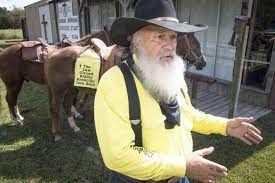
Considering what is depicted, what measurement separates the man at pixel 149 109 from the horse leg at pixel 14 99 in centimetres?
436

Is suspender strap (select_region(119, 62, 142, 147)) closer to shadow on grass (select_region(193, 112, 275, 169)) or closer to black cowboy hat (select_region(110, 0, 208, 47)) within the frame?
black cowboy hat (select_region(110, 0, 208, 47))

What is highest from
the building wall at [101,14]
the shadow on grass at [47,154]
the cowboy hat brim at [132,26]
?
the building wall at [101,14]

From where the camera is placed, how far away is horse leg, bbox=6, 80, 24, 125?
5465 millimetres

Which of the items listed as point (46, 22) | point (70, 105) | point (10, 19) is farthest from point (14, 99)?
point (10, 19)

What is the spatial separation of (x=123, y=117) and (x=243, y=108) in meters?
5.21

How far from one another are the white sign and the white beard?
12.2 metres

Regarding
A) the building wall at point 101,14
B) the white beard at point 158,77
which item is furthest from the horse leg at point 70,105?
the building wall at point 101,14

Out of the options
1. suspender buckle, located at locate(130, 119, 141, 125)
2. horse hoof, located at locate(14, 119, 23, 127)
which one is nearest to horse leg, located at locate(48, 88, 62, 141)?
horse hoof, located at locate(14, 119, 23, 127)

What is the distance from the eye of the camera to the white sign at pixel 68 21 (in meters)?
13.5

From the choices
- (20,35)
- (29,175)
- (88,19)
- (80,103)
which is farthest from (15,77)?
(20,35)

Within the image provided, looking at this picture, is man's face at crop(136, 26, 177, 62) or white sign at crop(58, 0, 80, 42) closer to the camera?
man's face at crop(136, 26, 177, 62)

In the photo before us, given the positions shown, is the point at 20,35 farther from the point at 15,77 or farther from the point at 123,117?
the point at 123,117

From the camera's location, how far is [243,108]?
6070 mm

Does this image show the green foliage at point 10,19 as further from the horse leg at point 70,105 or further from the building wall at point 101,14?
the horse leg at point 70,105
